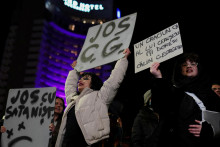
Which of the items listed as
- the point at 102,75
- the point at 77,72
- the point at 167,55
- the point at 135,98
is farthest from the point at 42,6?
the point at 167,55

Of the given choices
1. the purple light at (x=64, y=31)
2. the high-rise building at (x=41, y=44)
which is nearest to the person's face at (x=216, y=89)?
the high-rise building at (x=41, y=44)

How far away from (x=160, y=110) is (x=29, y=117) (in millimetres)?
1487

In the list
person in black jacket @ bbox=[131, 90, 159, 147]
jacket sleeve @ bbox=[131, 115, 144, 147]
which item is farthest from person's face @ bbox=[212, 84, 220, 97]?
jacket sleeve @ bbox=[131, 115, 144, 147]

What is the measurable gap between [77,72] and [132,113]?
5188 millimetres

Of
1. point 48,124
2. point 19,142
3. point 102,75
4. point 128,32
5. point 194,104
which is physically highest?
point 102,75

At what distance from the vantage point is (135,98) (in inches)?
363

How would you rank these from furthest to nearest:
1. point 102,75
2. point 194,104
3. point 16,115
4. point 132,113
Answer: point 102,75, point 132,113, point 16,115, point 194,104

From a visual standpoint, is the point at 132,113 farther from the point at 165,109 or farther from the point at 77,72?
the point at 165,109

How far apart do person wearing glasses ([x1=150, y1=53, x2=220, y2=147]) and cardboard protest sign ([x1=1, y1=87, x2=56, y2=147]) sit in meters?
1.22

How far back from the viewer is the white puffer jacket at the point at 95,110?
2.27 meters

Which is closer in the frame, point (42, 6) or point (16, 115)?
point (16, 115)

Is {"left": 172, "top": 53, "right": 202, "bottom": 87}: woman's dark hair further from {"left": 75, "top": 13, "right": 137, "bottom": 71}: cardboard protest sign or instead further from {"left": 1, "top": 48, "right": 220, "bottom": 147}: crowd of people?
{"left": 75, "top": 13, "right": 137, "bottom": 71}: cardboard protest sign

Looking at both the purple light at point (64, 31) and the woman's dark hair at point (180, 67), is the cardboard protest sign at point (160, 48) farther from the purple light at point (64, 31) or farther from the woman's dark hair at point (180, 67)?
the purple light at point (64, 31)

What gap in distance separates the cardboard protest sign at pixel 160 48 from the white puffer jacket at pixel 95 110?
0.75 ft
